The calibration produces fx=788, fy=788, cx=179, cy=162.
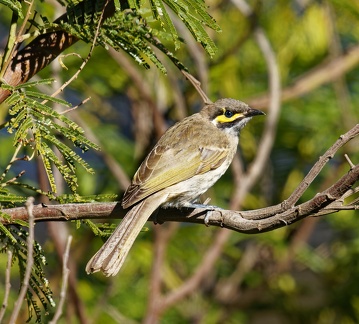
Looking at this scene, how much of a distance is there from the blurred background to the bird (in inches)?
34.7

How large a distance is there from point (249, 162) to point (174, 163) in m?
2.25

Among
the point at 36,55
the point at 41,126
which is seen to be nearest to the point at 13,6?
the point at 36,55

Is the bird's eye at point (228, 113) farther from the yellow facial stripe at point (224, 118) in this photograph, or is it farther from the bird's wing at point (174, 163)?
the bird's wing at point (174, 163)

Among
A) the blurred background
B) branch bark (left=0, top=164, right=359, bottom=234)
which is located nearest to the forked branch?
branch bark (left=0, top=164, right=359, bottom=234)

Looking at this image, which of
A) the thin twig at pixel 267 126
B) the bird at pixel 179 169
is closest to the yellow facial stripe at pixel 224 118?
the bird at pixel 179 169

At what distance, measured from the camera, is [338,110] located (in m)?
5.40

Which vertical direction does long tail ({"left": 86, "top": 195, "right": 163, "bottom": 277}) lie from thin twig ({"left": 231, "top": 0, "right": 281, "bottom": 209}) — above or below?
below

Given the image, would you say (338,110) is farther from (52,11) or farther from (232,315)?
(52,11)

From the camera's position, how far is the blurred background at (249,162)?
16.1 ft

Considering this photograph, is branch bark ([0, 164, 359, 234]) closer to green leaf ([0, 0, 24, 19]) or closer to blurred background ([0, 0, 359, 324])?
green leaf ([0, 0, 24, 19])

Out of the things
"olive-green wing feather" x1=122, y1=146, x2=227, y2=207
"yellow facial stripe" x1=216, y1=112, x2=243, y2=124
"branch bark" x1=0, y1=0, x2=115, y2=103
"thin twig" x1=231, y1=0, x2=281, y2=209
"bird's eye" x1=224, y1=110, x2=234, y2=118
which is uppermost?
"thin twig" x1=231, y1=0, x2=281, y2=209

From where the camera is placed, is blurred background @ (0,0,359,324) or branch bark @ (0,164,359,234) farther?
blurred background @ (0,0,359,324)

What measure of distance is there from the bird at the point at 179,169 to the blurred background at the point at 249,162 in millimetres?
882

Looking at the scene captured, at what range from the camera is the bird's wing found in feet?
10.3
